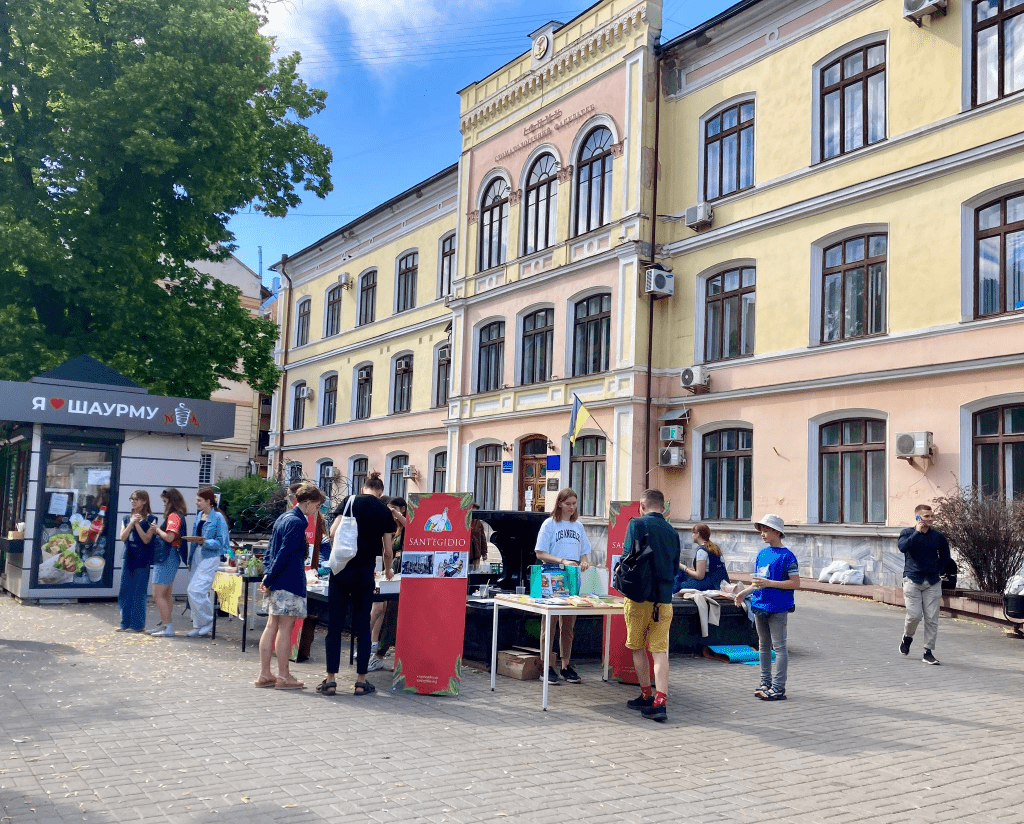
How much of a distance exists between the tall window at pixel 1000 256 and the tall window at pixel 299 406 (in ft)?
105

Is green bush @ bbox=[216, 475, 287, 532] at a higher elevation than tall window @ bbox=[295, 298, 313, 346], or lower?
lower

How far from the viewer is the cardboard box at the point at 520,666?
31.9 ft

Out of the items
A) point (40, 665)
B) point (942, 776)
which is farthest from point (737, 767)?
point (40, 665)

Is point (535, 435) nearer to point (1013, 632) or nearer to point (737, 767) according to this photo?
point (1013, 632)

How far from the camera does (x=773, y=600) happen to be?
8.93 m

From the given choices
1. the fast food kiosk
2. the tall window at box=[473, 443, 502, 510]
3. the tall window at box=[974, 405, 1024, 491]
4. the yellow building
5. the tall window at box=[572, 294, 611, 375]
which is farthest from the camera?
the tall window at box=[473, 443, 502, 510]

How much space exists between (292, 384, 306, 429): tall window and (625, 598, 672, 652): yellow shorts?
3703cm

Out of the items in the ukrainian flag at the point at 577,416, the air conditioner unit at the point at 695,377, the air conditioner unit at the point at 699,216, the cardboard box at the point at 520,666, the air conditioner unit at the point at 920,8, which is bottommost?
the cardboard box at the point at 520,666

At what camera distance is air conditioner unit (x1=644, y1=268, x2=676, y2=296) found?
23.5 metres

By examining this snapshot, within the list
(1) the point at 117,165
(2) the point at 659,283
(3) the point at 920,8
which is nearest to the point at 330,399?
(2) the point at 659,283

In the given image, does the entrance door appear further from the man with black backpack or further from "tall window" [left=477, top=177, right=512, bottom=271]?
the man with black backpack

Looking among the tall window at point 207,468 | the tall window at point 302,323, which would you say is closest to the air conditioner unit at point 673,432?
the tall window at point 302,323

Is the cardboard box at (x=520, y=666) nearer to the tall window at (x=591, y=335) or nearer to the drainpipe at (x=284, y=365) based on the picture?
the tall window at (x=591, y=335)

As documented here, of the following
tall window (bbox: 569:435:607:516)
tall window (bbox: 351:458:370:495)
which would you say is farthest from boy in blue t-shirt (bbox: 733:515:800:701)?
tall window (bbox: 351:458:370:495)
